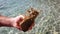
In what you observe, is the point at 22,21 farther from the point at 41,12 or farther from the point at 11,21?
the point at 41,12

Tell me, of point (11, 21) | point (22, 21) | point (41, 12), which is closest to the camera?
point (22, 21)

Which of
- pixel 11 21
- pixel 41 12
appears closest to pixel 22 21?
pixel 11 21

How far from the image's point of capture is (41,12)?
1.51 meters

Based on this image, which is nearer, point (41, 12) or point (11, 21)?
point (11, 21)

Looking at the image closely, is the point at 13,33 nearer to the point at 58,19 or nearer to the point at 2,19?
the point at 2,19

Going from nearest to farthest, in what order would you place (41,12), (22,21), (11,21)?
(22,21) → (11,21) → (41,12)

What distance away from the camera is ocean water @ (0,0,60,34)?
1.23 meters

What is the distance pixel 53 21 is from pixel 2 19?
52 cm

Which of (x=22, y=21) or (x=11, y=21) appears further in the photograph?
(x=11, y=21)

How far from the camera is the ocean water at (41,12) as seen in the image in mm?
1233

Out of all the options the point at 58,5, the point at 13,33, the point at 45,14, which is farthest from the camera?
the point at 58,5

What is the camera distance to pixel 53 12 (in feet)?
4.95

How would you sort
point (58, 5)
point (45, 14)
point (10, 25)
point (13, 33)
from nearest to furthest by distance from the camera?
point (13, 33)
point (10, 25)
point (45, 14)
point (58, 5)

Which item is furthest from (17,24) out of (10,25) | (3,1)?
(3,1)
